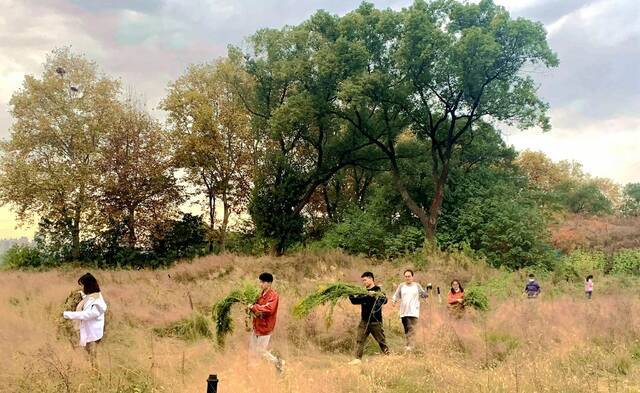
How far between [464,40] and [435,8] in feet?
11.1

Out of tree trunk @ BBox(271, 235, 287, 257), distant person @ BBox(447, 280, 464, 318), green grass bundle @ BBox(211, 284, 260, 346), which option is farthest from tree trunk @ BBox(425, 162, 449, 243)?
green grass bundle @ BBox(211, 284, 260, 346)

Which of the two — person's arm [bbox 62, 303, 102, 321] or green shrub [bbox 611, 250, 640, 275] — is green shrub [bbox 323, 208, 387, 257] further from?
person's arm [bbox 62, 303, 102, 321]

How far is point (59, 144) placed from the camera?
3353 centimetres

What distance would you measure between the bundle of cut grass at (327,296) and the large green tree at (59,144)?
26.8 metres

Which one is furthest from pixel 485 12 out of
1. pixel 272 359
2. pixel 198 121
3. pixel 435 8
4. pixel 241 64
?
pixel 272 359

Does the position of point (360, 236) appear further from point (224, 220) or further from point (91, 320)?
point (91, 320)

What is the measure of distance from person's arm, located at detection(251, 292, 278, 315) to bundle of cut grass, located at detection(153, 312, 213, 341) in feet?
9.66

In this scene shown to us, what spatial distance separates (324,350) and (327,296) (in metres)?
1.57

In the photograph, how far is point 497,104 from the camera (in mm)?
27297

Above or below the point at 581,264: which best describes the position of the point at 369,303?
below

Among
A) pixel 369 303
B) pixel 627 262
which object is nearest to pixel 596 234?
pixel 627 262

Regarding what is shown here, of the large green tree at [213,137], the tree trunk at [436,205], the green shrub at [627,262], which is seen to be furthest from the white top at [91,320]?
the large green tree at [213,137]

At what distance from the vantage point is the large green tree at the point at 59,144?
32.1 metres

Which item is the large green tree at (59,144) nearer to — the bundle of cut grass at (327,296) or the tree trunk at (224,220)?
the tree trunk at (224,220)
